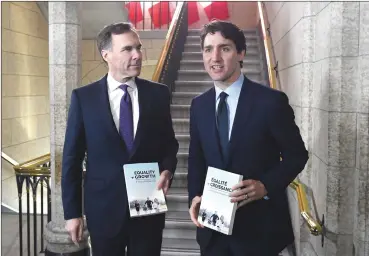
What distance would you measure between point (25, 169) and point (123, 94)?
2.50 meters

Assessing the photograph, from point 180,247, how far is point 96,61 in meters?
5.60

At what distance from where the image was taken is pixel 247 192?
65.7 inches

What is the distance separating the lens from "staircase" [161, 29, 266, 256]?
4301 mm

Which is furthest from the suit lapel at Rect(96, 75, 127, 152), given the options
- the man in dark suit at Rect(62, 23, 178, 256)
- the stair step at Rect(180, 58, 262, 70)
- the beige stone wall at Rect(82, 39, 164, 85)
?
the beige stone wall at Rect(82, 39, 164, 85)

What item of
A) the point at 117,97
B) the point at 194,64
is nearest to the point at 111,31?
the point at 117,97

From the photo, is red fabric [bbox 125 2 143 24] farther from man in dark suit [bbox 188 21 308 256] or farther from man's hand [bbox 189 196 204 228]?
man's hand [bbox 189 196 204 228]

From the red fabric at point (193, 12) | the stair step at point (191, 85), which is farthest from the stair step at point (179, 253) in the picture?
the red fabric at point (193, 12)

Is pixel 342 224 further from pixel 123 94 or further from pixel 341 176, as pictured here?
pixel 123 94

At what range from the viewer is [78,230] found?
2.07m

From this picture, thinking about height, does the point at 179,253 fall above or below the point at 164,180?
below

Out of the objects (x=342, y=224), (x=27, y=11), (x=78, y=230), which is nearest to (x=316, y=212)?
(x=342, y=224)

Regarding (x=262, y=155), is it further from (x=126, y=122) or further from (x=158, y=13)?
(x=158, y=13)

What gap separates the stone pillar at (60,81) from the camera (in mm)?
3561

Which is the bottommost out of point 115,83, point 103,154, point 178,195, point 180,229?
point 180,229
